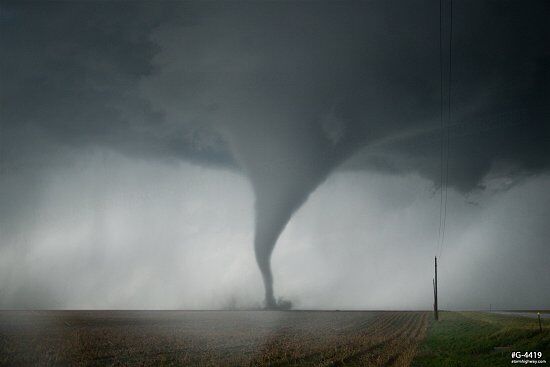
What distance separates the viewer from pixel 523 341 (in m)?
27.2

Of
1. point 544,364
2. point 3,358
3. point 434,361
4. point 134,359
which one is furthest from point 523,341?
point 3,358

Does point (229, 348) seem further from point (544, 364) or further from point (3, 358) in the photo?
point (544, 364)

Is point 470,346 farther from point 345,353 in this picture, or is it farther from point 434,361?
point 345,353

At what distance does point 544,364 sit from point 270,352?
16810 mm

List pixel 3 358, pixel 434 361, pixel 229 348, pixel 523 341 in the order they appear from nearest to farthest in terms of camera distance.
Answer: pixel 434 361 < pixel 3 358 < pixel 523 341 < pixel 229 348

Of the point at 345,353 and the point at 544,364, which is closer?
the point at 544,364

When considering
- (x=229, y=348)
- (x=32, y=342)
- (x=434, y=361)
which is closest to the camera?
(x=434, y=361)

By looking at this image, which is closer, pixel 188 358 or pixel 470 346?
pixel 188 358

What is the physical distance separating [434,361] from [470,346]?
7.04 metres

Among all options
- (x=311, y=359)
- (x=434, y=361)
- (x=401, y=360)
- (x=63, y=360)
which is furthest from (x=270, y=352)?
(x=63, y=360)

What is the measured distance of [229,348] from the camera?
105ft

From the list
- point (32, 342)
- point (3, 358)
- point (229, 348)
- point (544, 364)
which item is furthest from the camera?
point (32, 342)

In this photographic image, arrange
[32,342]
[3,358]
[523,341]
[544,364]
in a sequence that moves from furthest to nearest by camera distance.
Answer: [32,342], [523,341], [3,358], [544,364]

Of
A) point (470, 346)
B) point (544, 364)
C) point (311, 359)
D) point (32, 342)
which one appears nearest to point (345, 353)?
point (311, 359)
